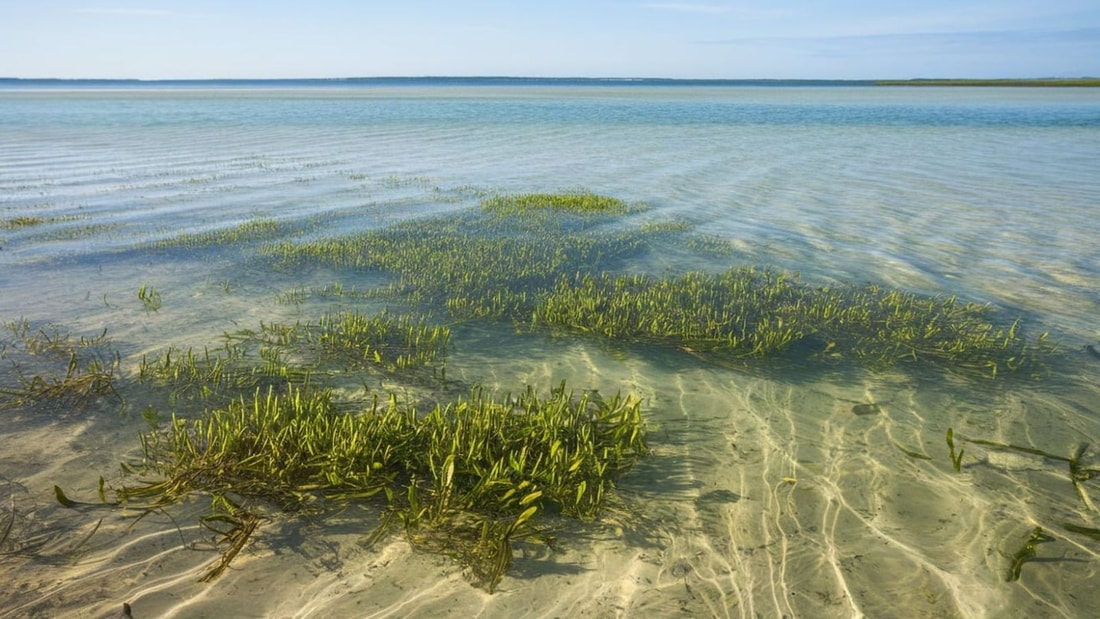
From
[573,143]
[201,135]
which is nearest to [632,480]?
[573,143]

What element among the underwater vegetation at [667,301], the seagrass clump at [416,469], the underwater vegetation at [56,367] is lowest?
the underwater vegetation at [667,301]

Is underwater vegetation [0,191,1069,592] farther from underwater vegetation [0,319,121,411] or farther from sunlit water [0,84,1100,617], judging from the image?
sunlit water [0,84,1100,617]

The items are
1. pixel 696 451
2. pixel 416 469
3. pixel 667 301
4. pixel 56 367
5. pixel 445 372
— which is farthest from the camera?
pixel 667 301

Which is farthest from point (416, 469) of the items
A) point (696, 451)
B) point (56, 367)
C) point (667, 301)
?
point (667, 301)

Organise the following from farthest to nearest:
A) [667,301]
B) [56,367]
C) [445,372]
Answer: [667,301], [445,372], [56,367]

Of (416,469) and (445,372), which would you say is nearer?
(416,469)

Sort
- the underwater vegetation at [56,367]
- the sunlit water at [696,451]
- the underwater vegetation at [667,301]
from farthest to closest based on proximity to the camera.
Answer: the underwater vegetation at [667,301], the underwater vegetation at [56,367], the sunlit water at [696,451]

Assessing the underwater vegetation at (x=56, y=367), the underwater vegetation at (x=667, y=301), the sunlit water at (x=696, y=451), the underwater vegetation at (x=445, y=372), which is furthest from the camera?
the underwater vegetation at (x=667, y=301)

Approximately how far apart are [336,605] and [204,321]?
592 centimetres

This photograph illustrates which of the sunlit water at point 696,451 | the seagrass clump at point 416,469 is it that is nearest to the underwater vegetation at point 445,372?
the seagrass clump at point 416,469

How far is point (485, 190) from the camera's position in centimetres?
1922

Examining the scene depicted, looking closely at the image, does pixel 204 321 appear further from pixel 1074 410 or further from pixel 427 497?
pixel 1074 410

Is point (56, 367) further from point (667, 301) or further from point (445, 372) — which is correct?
point (667, 301)

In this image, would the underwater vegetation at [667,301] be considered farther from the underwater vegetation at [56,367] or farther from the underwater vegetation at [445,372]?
the underwater vegetation at [56,367]
